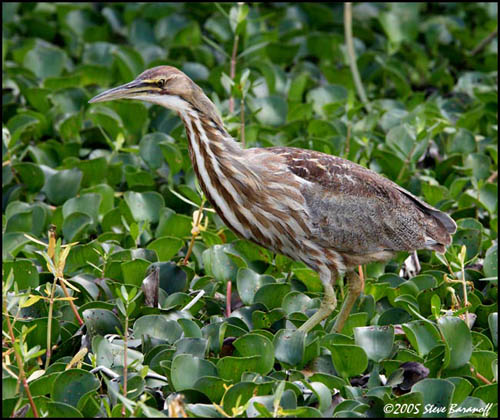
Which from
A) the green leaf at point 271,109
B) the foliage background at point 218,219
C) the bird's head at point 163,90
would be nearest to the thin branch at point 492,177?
the foliage background at point 218,219

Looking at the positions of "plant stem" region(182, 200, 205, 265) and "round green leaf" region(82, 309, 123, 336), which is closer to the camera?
"round green leaf" region(82, 309, 123, 336)

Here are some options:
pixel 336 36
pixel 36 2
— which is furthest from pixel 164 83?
pixel 36 2

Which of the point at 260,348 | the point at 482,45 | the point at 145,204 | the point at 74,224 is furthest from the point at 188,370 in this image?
the point at 482,45

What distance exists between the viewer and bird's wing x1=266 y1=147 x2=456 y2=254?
4.55 metres

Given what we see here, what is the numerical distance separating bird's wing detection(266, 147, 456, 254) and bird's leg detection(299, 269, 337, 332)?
0.44 feet

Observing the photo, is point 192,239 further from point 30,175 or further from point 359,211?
point 30,175

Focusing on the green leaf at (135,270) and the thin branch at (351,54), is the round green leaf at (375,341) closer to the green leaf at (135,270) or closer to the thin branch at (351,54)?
the green leaf at (135,270)

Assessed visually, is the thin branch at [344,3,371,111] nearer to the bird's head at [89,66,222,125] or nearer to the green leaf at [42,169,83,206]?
the green leaf at [42,169,83,206]

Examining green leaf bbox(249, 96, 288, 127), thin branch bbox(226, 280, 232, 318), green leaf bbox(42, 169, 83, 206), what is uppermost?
green leaf bbox(249, 96, 288, 127)

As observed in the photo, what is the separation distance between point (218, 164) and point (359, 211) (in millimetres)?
693

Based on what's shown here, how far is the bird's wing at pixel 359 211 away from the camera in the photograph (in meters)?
4.55

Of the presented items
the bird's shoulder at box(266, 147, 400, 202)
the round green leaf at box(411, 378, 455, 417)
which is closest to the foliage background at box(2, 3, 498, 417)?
the round green leaf at box(411, 378, 455, 417)

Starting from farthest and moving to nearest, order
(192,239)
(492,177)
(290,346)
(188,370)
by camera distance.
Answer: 1. (492,177)
2. (192,239)
3. (290,346)
4. (188,370)

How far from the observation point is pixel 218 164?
4.52 m
